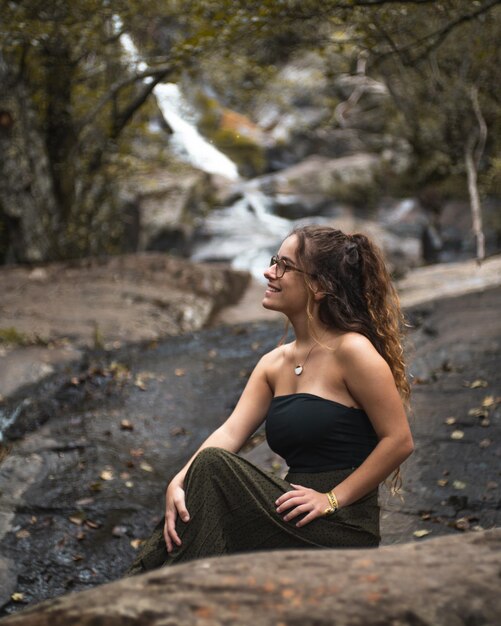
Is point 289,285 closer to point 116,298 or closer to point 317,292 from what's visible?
point 317,292

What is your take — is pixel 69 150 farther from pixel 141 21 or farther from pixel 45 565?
pixel 45 565

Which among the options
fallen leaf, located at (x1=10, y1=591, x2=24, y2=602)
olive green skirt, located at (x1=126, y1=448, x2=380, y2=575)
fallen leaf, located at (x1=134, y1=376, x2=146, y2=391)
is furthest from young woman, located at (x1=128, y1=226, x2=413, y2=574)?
fallen leaf, located at (x1=134, y1=376, x2=146, y2=391)

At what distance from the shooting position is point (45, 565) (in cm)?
416

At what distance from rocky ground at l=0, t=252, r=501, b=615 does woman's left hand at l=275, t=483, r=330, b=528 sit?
149 centimetres

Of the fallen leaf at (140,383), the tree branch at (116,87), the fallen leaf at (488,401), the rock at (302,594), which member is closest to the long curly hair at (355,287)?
the rock at (302,594)

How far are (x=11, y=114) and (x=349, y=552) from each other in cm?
1046

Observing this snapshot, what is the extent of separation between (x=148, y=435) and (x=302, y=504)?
11.8ft

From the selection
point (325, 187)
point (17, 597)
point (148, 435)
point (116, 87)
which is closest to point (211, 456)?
point (17, 597)

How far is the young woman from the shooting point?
8.20ft

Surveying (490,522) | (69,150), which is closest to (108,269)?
(69,150)

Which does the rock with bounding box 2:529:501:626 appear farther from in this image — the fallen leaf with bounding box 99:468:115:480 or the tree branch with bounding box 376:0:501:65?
the tree branch with bounding box 376:0:501:65

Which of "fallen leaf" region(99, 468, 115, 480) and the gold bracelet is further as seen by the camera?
"fallen leaf" region(99, 468, 115, 480)

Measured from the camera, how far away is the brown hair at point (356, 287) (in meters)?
2.76

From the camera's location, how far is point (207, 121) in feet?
73.1
